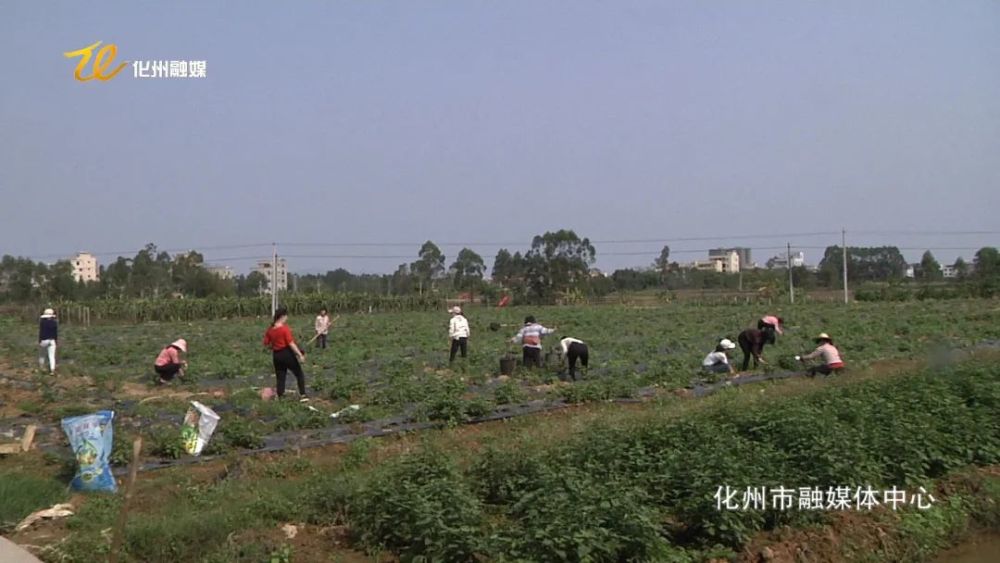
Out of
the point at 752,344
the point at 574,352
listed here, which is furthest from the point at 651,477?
the point at 752,344

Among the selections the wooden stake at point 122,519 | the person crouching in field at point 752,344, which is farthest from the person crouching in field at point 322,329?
the wooden stake at point 122,519

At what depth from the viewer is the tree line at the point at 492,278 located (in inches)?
2235

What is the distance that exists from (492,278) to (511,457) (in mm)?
66887

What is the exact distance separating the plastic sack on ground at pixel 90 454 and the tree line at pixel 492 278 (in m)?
46.3

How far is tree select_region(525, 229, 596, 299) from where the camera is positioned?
65.3m

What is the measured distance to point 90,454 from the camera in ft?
25.8

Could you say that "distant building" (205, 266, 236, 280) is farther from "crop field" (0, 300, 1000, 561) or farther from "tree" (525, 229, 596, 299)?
"crop field" (0, 300, 1000, 561)

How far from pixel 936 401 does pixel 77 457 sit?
9.32 meters

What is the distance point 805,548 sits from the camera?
6242 mm

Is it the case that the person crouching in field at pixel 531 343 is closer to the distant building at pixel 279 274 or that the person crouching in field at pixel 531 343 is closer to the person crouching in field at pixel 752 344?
the person crouching in field at pixel 752 344

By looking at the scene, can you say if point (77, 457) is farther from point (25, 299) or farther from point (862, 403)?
point (25, 299)

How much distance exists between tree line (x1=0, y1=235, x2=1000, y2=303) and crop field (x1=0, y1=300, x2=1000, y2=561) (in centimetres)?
4180

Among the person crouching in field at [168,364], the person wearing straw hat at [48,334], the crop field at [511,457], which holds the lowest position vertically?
the crop field at [511,457]

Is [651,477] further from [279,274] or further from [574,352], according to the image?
[279,274]
